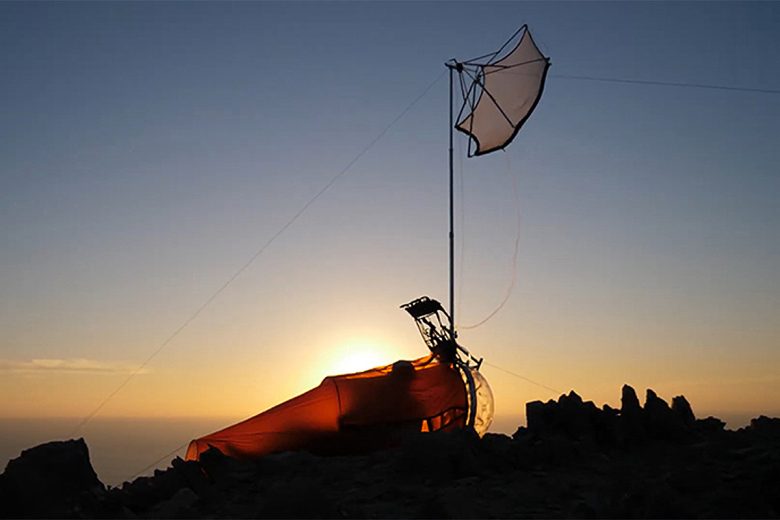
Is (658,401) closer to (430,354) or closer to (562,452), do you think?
(562,452)

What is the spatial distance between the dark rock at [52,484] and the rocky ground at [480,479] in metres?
0.02

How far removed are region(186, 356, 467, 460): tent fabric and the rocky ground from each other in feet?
7.09

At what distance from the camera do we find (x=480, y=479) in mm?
14992

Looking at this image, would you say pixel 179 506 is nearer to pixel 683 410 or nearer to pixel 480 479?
pixel 480 479

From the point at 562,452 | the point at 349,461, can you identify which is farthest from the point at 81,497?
the point at 562,452

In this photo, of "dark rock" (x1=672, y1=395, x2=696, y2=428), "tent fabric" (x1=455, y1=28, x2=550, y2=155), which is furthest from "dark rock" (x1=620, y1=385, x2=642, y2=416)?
"tent fabric" (x1=455, y1=28, x2=550, y2=155)

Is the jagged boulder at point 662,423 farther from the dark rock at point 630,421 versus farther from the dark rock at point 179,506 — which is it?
the dark rock at point 179,506

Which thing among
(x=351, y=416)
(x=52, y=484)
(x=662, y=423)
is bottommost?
(x=52, y=484)

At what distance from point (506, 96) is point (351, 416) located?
11.1 metres

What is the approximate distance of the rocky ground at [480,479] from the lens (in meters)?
12.9

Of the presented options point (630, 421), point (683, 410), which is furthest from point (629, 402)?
point (683, 410)

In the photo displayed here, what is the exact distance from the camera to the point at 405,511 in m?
13.3

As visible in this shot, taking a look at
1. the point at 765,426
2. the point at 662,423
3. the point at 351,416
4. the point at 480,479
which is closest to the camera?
A: the point at 480,479

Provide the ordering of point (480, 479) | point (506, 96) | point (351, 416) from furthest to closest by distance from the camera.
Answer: point (506, 96) → point (351, 416) → point (480, 479)
